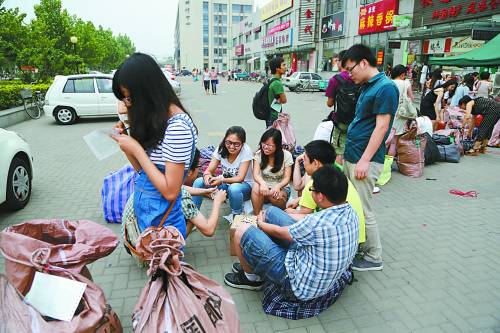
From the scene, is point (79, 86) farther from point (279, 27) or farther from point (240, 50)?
point (240, 50)

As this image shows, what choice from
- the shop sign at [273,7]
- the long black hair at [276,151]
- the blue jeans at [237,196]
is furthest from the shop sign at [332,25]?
the blue jeans at [237,196]

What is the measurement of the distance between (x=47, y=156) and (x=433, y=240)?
23.2 feet

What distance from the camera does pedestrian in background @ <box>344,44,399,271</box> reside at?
113 inches

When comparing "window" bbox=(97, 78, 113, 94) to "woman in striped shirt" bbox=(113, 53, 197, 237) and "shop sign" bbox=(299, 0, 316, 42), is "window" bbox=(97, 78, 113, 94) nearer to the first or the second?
"woman in striped shirt" bbox=(113, 53, 197, 237)

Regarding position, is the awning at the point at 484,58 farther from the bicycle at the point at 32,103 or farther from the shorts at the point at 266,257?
the bicycle at the point at 32,103

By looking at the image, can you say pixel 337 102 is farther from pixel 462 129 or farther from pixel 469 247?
pixel 462 129

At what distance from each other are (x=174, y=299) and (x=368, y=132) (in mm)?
2130

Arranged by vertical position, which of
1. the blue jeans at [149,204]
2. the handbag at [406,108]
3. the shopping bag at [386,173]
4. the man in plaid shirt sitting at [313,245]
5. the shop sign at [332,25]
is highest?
the shop sign at [332,25]

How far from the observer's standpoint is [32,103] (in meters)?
12.6

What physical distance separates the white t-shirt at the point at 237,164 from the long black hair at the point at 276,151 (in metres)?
0.15

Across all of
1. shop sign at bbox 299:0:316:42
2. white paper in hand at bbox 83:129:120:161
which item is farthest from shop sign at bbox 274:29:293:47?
white paper in hand at bbox 83:129:120:161

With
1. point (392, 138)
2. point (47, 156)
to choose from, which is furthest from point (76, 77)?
point (392, 138)

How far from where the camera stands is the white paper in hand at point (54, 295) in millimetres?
1761

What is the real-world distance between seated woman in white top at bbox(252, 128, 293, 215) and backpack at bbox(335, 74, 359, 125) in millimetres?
795
